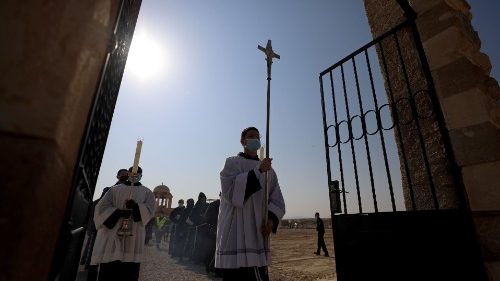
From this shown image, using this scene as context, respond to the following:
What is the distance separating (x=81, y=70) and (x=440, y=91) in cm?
309

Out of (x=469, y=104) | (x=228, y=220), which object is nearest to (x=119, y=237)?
(x=228, y=220)

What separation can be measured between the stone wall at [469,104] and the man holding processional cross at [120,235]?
140 inches

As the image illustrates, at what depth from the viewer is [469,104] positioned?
8.03ft

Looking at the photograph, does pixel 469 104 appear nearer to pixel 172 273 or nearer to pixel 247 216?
pixel 247 216

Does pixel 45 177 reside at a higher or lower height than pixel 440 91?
lower

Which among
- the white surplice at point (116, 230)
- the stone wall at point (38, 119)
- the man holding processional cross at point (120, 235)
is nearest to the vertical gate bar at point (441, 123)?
the stone wall at point (38, 119)

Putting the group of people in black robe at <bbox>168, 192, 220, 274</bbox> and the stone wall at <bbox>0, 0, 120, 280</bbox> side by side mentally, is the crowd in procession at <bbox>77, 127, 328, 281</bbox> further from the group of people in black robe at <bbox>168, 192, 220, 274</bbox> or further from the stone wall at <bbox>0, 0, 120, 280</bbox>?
the group of people in black robe at <bbox>168, 192, 220, 274</bbox>

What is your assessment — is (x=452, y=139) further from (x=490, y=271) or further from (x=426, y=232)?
(x=490, y=271)

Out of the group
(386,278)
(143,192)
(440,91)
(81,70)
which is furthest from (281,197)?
(81,70)

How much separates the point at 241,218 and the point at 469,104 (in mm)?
2433

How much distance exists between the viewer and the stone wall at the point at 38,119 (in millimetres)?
549

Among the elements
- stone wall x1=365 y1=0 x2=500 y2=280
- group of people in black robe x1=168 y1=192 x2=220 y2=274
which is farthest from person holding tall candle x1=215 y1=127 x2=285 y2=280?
group of people in black robe x1=168 y1=192 x2=220 y2=274

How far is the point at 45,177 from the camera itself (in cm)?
60

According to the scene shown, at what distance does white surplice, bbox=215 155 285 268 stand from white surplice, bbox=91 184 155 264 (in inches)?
65.0
